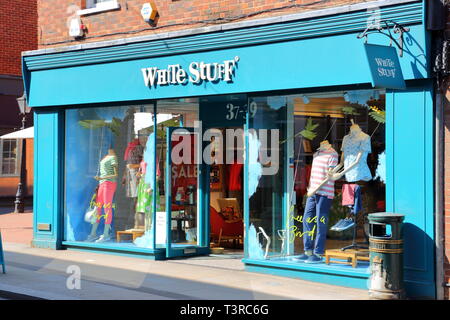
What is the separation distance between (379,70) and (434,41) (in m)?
0.99

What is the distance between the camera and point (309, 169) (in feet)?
38.9

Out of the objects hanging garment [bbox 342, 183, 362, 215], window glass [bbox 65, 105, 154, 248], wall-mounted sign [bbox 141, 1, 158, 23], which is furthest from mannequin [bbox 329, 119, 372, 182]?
wall-mounted sign [bbox 141, 1, 158, 23]

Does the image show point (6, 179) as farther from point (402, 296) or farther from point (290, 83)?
point (402, 296)

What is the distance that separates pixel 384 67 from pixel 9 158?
20735 mm

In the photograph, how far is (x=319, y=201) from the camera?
38.1 feet

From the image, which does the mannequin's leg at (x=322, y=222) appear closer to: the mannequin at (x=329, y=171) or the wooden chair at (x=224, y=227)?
the mannequin at (x=329, y=171)

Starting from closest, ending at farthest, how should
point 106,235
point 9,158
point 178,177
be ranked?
point 178,177 → point 106,235 → point 9,158

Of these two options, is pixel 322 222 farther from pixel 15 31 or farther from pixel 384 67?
pixel 15 31

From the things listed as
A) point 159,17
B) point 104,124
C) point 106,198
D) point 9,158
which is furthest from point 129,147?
point 9,158

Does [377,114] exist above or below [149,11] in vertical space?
below

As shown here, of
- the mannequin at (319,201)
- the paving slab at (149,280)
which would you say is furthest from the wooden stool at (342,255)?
the paving slab at (149,280)

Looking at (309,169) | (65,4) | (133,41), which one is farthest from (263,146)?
(65,4)

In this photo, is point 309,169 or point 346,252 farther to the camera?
point 309,169

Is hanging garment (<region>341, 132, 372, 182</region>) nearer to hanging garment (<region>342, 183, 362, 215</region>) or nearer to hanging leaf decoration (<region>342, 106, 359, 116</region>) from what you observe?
hanging garment (<region>342, 183, 362, 215</region>)
